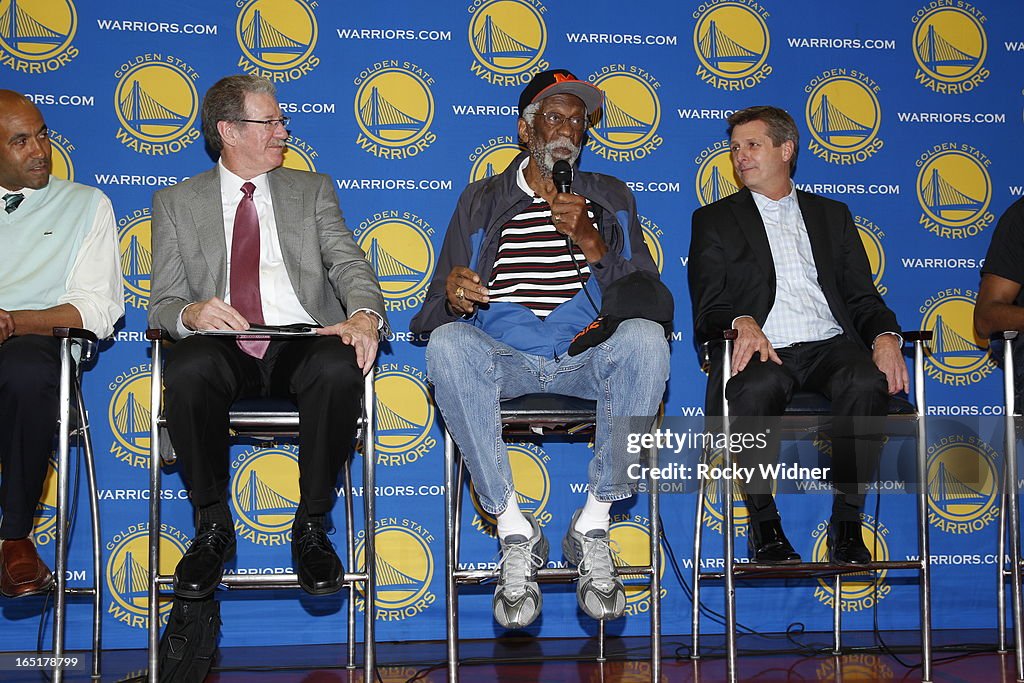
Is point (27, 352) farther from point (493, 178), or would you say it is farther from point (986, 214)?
point (986, 214)

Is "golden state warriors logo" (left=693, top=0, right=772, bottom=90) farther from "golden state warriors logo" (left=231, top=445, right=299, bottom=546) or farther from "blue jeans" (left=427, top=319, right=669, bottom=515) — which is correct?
"golden state warriors logo" (left=231, top=445, right=299, bottom=546)

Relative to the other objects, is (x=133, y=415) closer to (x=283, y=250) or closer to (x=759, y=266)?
(x=283, y=250)

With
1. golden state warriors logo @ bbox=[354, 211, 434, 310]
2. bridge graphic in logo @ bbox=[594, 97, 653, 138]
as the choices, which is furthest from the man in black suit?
golden state warriors logo @ bbox=[354, 211, 434, 310]

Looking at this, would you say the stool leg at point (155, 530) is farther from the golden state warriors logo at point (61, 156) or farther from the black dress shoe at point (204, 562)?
the golden state warriors logo at point (61, 156)

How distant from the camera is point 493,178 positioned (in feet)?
10.6

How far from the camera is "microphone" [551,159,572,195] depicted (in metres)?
2.82

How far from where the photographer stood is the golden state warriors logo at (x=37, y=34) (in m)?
3.53

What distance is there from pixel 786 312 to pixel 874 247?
0.76 metres

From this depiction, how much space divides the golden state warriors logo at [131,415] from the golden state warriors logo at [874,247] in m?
2.69

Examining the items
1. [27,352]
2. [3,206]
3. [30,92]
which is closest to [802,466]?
[27,352]

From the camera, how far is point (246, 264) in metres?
3.06

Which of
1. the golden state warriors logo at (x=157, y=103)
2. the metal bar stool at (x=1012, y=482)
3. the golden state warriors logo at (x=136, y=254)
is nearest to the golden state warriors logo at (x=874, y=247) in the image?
the metal bar stool at (x=1012, y=482)

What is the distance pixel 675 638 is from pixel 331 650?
1208 mm

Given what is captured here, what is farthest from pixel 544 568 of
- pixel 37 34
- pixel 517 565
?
pixel 37 34
